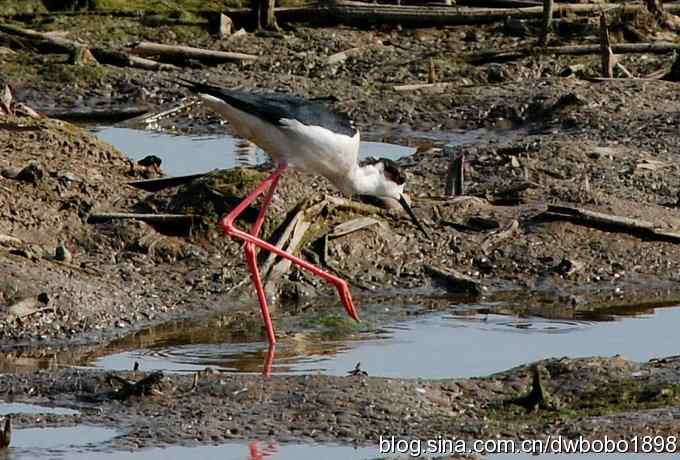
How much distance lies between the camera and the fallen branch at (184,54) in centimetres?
1434

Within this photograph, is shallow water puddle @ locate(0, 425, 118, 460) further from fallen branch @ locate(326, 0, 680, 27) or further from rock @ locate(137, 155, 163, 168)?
fallen branch @ locate(326, 0, 680, 27)

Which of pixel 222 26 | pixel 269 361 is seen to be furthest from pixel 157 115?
pixel 269 361

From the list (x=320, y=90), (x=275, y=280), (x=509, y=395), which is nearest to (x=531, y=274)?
(x=275, y=280)

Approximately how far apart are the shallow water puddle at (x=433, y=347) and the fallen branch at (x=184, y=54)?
19.9ft

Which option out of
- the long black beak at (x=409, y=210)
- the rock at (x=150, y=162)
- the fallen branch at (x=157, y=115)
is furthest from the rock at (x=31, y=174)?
the fallen branch at (x=157, y=115)

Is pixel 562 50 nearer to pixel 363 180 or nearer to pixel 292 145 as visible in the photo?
A: pixel 363 180

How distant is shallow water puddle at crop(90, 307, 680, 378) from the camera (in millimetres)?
7680

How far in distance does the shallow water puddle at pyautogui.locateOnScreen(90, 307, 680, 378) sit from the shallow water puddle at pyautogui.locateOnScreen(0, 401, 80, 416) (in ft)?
3.38

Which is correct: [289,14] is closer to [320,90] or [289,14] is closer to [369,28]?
[369,28]

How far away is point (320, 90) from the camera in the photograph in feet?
45.2

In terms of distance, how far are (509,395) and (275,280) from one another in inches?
104

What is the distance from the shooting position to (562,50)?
1452 centimetres

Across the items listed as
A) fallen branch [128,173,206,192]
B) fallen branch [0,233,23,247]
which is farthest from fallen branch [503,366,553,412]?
fallen branch [128,173,206,192]

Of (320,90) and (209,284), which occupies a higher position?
(320,90)
